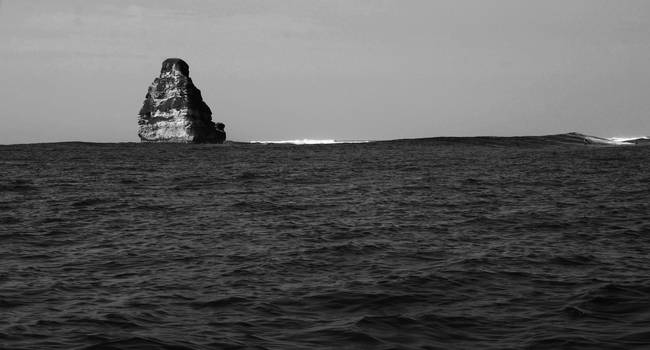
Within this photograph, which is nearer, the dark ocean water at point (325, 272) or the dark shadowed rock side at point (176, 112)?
the dark ocean water at point (325, 272)

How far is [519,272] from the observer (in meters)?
20.2

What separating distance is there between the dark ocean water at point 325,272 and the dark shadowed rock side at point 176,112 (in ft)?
477

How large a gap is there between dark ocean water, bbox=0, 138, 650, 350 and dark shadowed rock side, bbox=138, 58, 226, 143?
14539 centimetres

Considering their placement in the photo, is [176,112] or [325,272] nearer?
[325,272]

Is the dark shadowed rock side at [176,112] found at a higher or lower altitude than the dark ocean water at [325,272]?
higher

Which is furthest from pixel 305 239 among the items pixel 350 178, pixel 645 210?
pixel 350 178

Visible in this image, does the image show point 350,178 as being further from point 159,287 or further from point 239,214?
point 159,287

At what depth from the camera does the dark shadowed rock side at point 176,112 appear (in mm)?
184875

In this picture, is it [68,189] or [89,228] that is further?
[68,189]

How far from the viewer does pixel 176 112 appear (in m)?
187

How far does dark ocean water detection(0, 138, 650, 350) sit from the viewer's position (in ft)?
47.2

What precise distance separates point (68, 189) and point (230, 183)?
1230 centimetres

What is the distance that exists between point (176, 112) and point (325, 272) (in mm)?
172233

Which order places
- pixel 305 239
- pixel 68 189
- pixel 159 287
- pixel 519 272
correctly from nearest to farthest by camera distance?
pixel 159 287 < pixel 519 272 < pixel 305 239 < pixel 68 189
